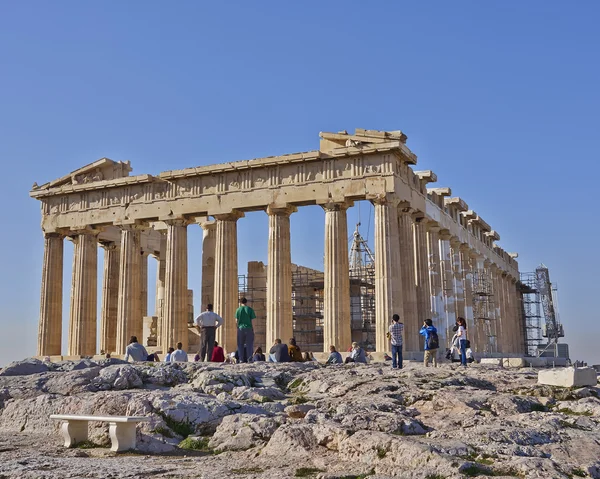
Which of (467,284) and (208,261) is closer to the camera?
(208,261)

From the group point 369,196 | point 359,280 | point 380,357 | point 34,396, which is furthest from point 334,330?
point 34,396

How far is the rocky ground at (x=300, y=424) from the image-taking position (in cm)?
866

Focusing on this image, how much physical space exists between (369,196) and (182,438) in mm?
21317

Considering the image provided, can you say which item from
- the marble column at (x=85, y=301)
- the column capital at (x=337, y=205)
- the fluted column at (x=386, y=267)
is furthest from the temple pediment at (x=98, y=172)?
the fluted column at (x=386, y=267)

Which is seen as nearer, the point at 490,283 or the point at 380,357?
the point at 380,357

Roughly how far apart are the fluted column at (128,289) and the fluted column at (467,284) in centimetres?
1754

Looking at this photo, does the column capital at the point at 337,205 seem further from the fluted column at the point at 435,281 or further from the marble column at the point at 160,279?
the marble column at the point at 160,279

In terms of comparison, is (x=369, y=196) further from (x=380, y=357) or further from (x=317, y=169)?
(x=380, y=357)

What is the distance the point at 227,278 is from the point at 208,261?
5.58 metres

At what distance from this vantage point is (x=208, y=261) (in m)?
39.3

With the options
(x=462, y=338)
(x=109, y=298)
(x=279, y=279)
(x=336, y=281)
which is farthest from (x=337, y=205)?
(x=109, y=298)

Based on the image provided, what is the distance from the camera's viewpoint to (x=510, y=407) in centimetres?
1228

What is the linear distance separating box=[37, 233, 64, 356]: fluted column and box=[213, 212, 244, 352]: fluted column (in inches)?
389

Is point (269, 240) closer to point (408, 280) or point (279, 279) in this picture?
point (279, 279)
